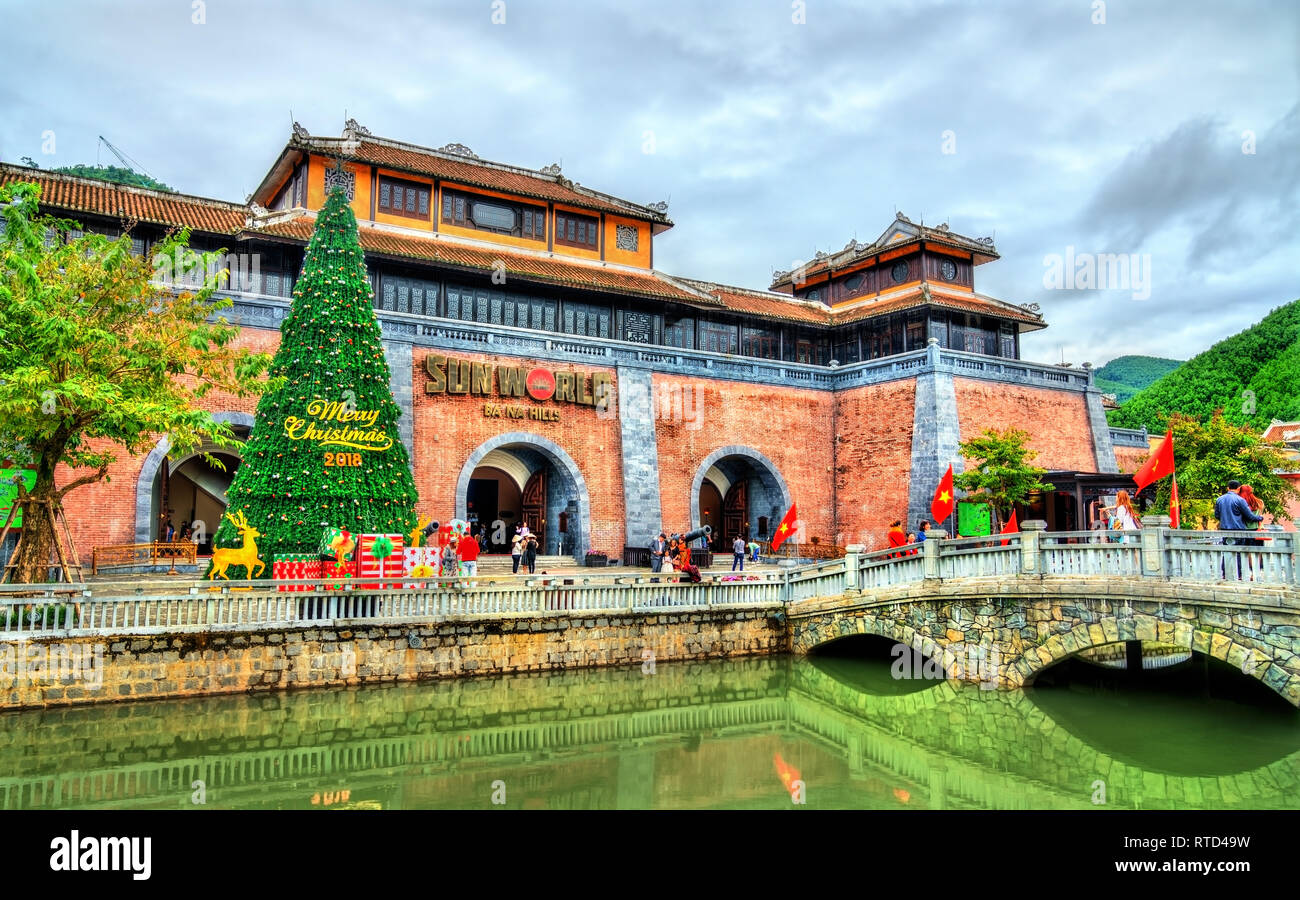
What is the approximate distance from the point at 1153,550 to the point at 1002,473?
1116 centimetres

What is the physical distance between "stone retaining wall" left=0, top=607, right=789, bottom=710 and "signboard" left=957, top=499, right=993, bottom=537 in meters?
10.2

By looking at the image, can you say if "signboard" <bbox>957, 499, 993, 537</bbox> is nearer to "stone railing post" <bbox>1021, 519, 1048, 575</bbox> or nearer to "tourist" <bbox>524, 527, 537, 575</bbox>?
"stone railing post" <bbox>1021, 519, 1048, 575</bbox>

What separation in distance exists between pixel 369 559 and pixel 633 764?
5998 mm

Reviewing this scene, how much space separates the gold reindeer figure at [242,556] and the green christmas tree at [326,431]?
0.11m

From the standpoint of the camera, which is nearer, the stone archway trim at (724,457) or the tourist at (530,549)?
the tourist at (530,549)

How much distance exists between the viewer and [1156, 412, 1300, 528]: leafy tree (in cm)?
2211

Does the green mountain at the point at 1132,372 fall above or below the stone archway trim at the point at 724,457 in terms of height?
above

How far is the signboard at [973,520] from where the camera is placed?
2489cm

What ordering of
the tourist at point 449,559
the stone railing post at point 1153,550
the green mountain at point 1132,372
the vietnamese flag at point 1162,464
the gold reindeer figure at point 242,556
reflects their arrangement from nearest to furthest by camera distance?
the stone railing post at point 1153,550 → the vietnamese flag at point 1162,464 → the gold reindeer figure at point 242,556 → the tourist at point 449,559 → the green mountain at point 1132,372

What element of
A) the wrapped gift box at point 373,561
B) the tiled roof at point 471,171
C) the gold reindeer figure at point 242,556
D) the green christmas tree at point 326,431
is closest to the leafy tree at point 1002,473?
the tiled roof at point 471,171

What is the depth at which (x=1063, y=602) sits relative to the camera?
12.7 metres

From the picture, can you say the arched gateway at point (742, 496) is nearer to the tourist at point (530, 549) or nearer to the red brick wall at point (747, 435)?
the red brick wall at point (747, 435)

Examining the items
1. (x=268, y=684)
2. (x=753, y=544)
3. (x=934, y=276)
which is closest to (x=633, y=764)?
(x=268, y=684)
